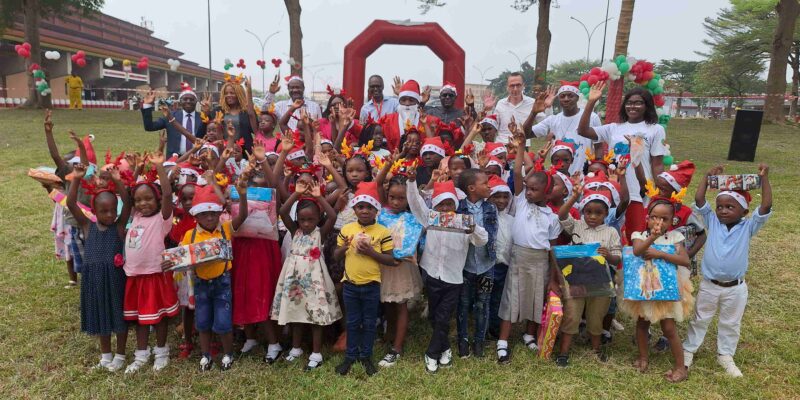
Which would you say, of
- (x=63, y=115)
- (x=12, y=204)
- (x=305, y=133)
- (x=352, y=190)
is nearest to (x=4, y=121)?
(x=63, y=115)

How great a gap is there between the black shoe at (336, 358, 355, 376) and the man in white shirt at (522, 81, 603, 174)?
9.63ft

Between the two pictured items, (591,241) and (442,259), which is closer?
(442,259)

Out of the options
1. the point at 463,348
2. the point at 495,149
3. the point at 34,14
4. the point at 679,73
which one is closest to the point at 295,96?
the point at 495,149

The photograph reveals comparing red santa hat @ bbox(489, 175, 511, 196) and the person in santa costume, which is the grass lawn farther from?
the person in santa costume

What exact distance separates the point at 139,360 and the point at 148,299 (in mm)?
498

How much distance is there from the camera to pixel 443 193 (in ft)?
12.0

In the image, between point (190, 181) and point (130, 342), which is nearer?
point (130, 342)

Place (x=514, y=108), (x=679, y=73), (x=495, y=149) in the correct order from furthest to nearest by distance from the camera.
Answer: (x=679, y=73) → (x=514, y=108) → (x=495, y=149)

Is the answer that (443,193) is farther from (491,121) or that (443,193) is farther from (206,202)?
(491,121)

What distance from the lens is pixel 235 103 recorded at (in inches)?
234

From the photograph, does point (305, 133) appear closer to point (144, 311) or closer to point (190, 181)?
point (190, 181)

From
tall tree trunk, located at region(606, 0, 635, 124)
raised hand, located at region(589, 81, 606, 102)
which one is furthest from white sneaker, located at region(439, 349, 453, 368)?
tall tree trunk, located at region(606, 0, 635, 124)

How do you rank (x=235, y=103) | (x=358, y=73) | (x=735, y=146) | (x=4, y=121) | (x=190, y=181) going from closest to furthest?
(x=190, y=181), (x=235, y=103), (x=358, y=73), (x=735, y=146), (x=4, y=121)

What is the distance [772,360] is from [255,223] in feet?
13.9
